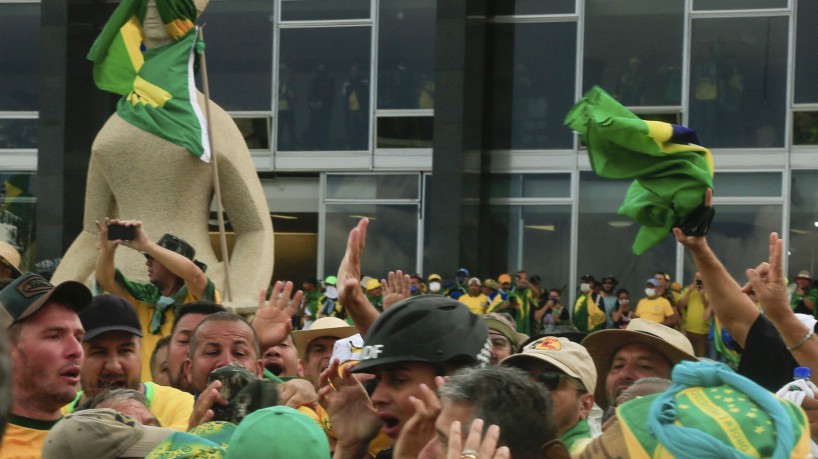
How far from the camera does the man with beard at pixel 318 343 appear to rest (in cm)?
697

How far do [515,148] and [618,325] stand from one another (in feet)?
17.2

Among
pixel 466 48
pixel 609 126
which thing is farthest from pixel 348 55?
pixel 609 126

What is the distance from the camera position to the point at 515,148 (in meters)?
23.3

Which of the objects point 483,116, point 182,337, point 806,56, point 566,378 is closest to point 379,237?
point 483,116

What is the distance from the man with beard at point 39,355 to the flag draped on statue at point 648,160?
213cm

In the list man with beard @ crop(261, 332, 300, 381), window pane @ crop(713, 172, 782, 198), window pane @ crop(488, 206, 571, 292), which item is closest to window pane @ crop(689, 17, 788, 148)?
window pane @ crop(713, 172, 782, 198)

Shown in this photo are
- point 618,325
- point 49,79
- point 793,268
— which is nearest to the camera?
point 618,325

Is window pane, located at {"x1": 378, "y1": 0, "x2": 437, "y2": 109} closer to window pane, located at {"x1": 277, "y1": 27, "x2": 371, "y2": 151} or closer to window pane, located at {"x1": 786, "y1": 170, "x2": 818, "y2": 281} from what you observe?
window pane, located at {"x1": 277, "y1": 27, "x2": 371, "y2": 151}

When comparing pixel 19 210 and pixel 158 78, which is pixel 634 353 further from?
pixel 19 210

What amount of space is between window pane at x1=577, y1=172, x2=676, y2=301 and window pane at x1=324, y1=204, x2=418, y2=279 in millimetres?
2924

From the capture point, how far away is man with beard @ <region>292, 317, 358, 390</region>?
6.97 m

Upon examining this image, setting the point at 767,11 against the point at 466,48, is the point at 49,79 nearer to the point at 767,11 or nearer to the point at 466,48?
the point at 466,48

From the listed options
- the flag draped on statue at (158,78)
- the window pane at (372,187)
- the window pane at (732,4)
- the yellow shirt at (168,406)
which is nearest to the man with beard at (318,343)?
the yellow shirt at (168,406)

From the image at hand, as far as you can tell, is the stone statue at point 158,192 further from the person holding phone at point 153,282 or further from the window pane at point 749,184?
the window pane at point 749,184
